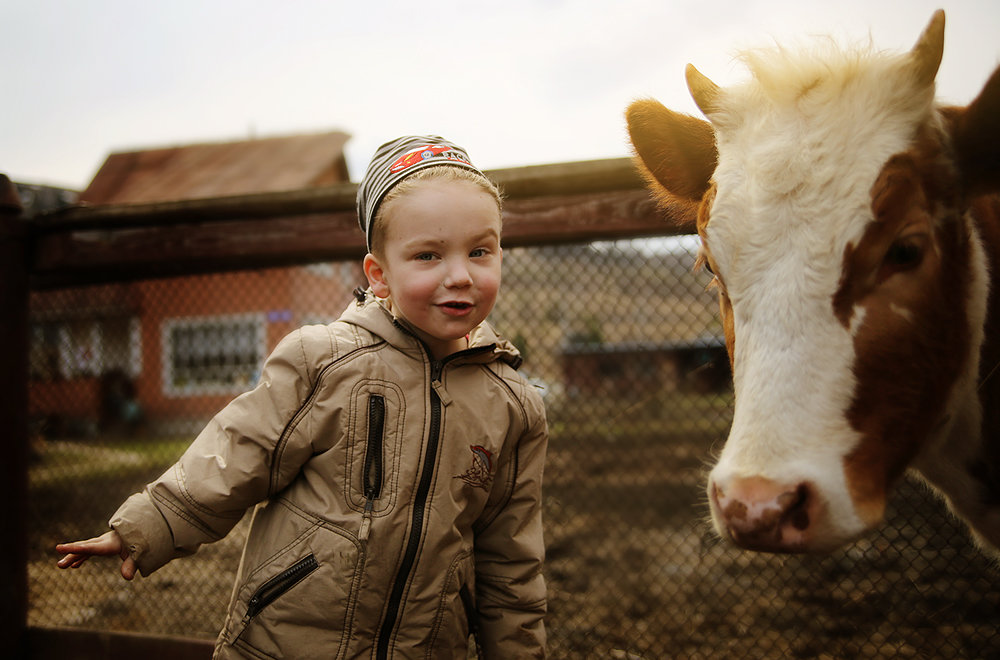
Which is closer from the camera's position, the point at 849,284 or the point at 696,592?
the point at 849,284

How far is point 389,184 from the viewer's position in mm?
1724

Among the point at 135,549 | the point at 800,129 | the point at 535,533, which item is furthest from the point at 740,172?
the point at 135,549

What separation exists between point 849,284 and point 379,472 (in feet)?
3.67

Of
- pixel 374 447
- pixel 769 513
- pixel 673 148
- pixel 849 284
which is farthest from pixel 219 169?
pixel 769 513

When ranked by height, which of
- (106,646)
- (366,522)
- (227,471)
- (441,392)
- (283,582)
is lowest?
(106,646)

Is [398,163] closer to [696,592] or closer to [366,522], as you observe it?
[366,522]

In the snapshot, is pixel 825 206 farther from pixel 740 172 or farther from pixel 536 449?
pixel 536 449

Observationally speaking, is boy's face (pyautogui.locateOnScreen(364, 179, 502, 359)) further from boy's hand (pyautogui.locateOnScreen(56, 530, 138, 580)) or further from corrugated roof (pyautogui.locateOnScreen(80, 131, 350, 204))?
corrugated roof (pyautogui.locateOnScreen(80, 131, 350, 204))

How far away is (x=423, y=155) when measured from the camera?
1.75m

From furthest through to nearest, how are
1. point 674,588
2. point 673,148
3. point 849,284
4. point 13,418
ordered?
point 674,588 → point 13,418 → point 673,148 → point 849,284

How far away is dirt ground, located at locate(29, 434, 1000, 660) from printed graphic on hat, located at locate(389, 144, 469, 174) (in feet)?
4.71

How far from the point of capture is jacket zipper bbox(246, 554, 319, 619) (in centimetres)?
161

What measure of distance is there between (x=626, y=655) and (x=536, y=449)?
4.25ft

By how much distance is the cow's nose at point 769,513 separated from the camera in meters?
1.18
